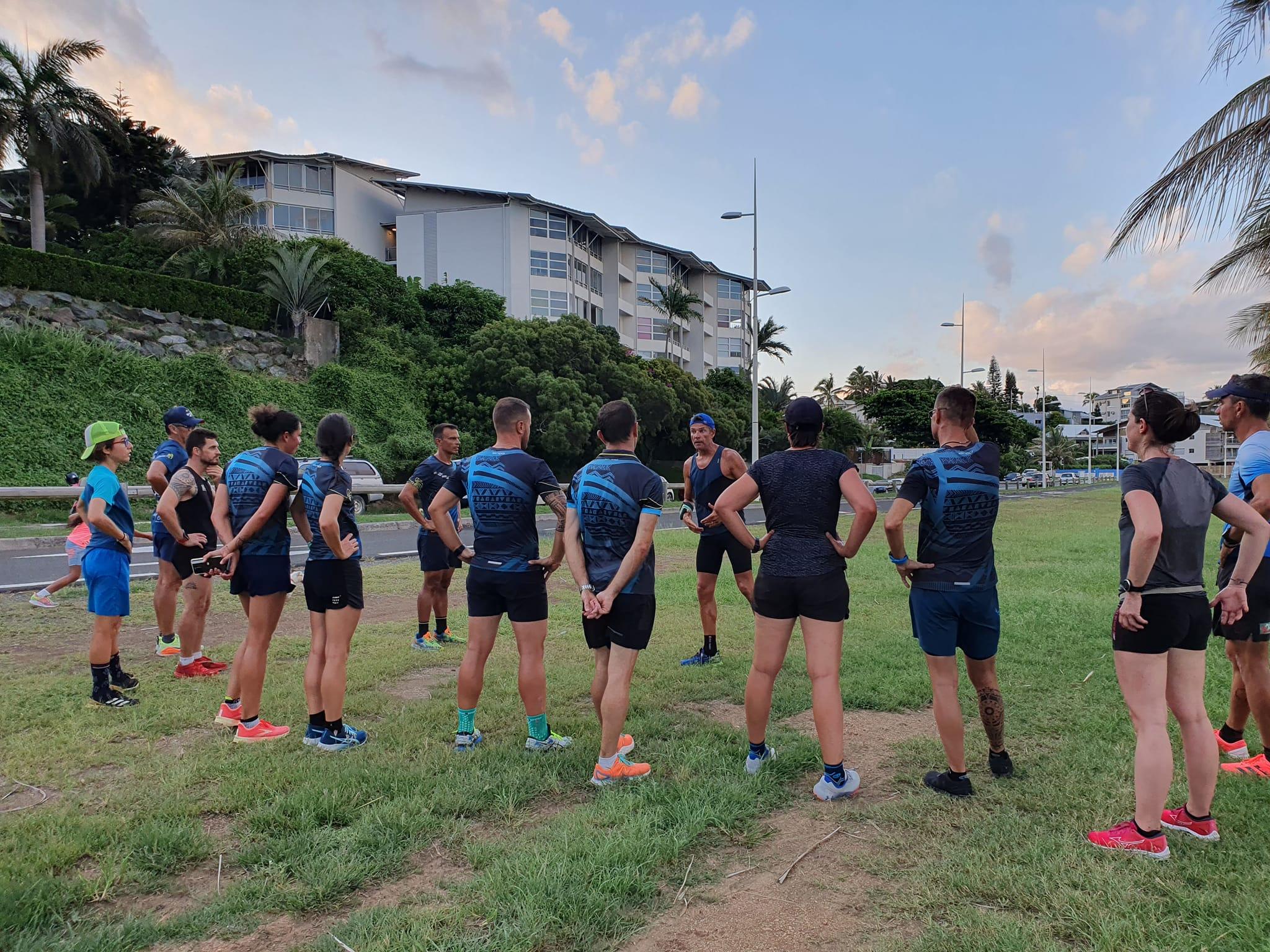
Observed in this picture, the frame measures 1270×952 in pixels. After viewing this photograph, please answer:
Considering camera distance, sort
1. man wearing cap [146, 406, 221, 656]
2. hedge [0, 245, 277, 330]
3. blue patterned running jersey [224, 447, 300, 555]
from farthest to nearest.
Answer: hedge [0, 245, 277, 330]
man wearing cap [146, 406, 221, 656]
blue patterned running jersey [224, 447, 300, 555]

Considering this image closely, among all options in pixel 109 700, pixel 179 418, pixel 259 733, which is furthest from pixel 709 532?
pixel 109 700

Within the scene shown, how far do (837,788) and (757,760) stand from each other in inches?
19.5

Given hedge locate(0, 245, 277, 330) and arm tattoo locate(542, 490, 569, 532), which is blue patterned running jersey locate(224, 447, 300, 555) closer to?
arm tattoo locate(542, 490, 569, 532)

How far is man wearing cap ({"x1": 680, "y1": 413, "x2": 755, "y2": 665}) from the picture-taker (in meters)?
6.99

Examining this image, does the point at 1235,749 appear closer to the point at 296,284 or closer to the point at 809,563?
the point at 809,563

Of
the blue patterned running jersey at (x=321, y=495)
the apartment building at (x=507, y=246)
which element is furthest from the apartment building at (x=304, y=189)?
the blue patterned running jersey at (x=321, y=495)

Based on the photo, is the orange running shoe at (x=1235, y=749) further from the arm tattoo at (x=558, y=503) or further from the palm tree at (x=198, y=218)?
the palm tree at (x=198, y=218)

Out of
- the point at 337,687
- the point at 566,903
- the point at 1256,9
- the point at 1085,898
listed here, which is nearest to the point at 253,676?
the point at 337,687

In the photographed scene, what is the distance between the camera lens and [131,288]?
25578mm

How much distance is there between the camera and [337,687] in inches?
187

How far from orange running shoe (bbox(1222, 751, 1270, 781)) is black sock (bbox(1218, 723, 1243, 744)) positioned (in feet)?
0.88

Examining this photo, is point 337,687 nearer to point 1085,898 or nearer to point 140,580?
point 1085,898

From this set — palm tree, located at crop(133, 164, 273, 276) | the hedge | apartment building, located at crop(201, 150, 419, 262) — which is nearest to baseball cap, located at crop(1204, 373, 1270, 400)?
the hedge

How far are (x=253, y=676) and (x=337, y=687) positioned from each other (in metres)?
0.64
